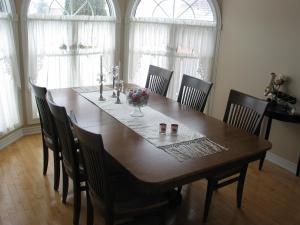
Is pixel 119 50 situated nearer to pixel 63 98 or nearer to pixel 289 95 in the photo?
pixel 63 98

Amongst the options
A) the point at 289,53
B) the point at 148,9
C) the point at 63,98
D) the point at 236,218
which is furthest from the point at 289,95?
the point at 63,98

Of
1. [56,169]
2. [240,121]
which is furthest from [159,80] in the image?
[56,169]

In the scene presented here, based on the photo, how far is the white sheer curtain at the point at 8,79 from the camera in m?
3.53

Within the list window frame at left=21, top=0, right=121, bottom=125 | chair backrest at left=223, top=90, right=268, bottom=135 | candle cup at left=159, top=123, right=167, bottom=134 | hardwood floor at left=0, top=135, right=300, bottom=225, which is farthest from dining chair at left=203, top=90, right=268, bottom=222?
window frame at left=21, top=0, right=121, bottom=125

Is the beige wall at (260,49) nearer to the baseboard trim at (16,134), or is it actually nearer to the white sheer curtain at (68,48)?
the white sheer curtain at (68,48)

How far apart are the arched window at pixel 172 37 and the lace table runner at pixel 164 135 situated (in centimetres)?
154

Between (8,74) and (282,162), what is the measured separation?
343 centimetres

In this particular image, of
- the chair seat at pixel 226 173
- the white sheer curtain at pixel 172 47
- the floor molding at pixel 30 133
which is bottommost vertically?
the floor molding at pixel 30 133

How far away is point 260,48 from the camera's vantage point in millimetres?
3951

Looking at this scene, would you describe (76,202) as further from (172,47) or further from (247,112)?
(172,47)

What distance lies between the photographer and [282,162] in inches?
150

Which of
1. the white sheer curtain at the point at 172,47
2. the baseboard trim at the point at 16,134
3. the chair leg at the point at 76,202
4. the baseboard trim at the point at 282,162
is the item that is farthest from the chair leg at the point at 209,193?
the baseboard trim at the point at 16,134

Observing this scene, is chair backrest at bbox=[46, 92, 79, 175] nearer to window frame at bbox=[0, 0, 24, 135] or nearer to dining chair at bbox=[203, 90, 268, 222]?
dining chair at bbox=[203, 90, 268, 222]

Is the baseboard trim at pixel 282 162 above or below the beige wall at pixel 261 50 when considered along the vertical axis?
below
